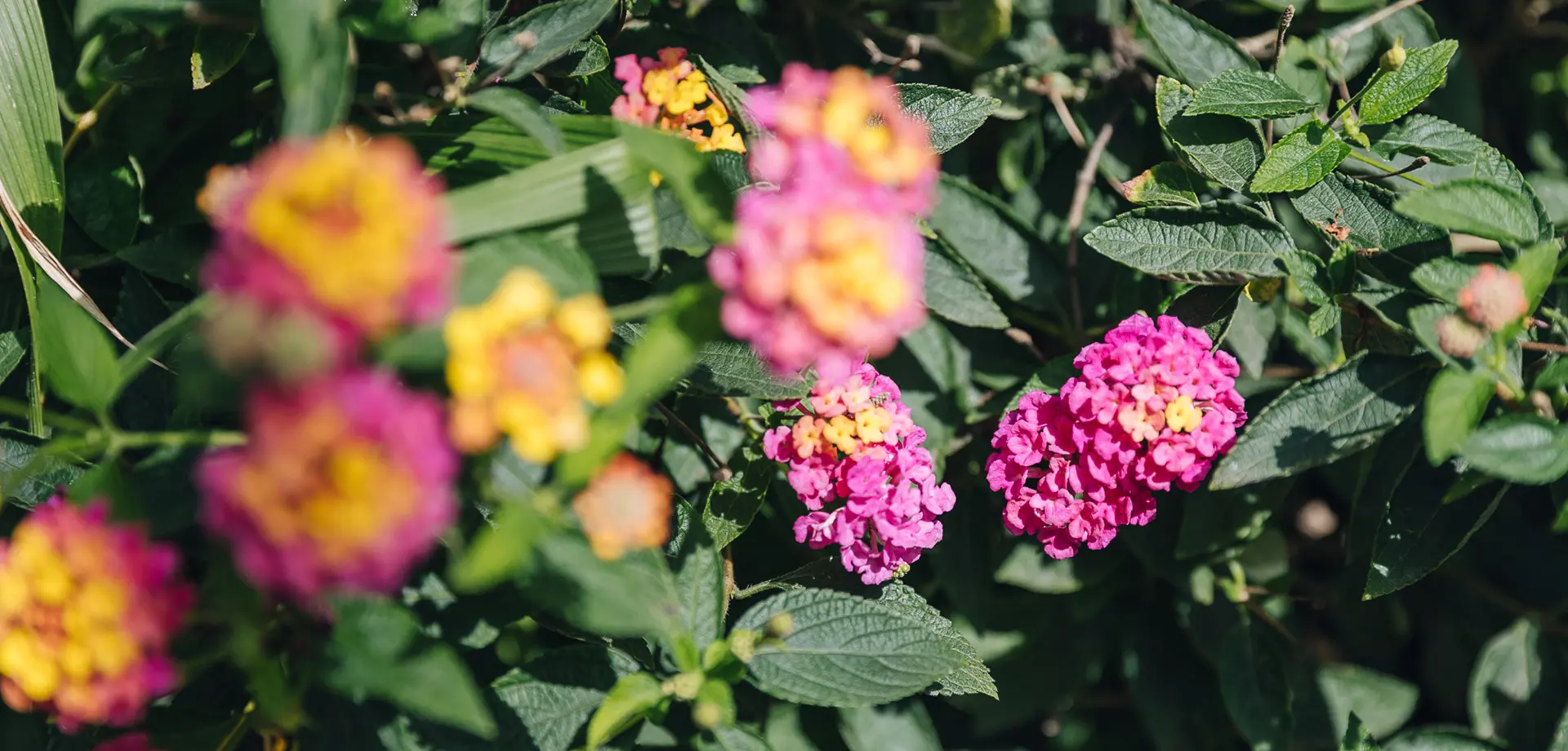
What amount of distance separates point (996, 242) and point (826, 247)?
0.98 metres

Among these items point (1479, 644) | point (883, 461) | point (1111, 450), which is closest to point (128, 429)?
point (883, 461)

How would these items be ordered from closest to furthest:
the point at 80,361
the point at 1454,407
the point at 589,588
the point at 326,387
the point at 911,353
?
the point at 326,387 < the point at 589,588 < the point at 80,361 < the point at 1454,407 < the point at 911,353

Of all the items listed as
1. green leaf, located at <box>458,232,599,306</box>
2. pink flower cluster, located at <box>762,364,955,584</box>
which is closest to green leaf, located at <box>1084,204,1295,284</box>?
pink flower cluster, located at <box>762,364,955,584</box>

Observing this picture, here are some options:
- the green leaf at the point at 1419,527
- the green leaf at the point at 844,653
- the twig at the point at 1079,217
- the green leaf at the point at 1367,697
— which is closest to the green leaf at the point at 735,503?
the green leaf at the point at 844,653

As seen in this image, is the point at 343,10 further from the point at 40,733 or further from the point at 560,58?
the point at 40,733

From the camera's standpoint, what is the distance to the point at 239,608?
91 centimetres

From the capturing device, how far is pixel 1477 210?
3.96ft

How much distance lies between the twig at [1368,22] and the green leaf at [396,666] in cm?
162

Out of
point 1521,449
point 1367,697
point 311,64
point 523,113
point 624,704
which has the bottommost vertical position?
point 1367,697

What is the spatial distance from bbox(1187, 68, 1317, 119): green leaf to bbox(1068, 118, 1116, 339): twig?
0.97 ft

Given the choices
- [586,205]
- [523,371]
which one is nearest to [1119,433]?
[586,205]

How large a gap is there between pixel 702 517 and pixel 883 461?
0.26 meters

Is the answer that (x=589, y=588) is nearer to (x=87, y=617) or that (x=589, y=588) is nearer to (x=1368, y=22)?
(x=87, y=617)

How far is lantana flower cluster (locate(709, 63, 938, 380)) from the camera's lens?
0.80 m
